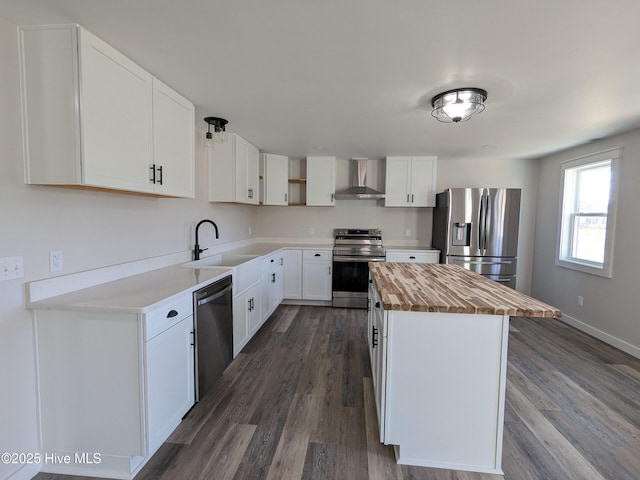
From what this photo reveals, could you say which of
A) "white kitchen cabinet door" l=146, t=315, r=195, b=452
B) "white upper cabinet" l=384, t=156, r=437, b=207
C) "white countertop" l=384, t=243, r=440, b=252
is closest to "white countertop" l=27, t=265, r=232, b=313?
"white kitchen cabinet door" l=146, t=315, r=195, b=452

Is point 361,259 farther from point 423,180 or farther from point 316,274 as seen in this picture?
point 423,180

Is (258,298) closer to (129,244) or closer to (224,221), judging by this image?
(224,221)

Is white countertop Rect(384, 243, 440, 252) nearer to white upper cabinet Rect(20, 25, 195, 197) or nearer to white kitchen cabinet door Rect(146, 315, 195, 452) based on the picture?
white kitchen cabinet door Rect(146, 315, 195, 452)

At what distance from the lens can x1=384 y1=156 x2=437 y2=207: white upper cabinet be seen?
4.34 meters

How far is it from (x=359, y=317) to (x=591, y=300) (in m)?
2.73

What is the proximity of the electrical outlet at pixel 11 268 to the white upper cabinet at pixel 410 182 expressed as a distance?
3.91 m

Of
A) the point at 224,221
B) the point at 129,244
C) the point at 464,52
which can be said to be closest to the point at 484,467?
the point at 464,52

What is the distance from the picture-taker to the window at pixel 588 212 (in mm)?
3240

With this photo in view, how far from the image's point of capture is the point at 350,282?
4.30 metres

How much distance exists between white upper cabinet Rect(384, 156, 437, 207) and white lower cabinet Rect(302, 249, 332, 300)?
126cm

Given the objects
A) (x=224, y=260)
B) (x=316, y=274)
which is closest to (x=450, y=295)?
(x=224, y=260)

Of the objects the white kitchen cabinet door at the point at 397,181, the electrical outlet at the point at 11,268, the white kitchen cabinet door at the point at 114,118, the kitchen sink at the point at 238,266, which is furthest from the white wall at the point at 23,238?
the white kitchen cabinet door at the point at 397,181

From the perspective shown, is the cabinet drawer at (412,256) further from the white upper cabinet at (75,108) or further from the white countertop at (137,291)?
the white upper cabinet at (75,108)

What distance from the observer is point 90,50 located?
1472 millimetres
